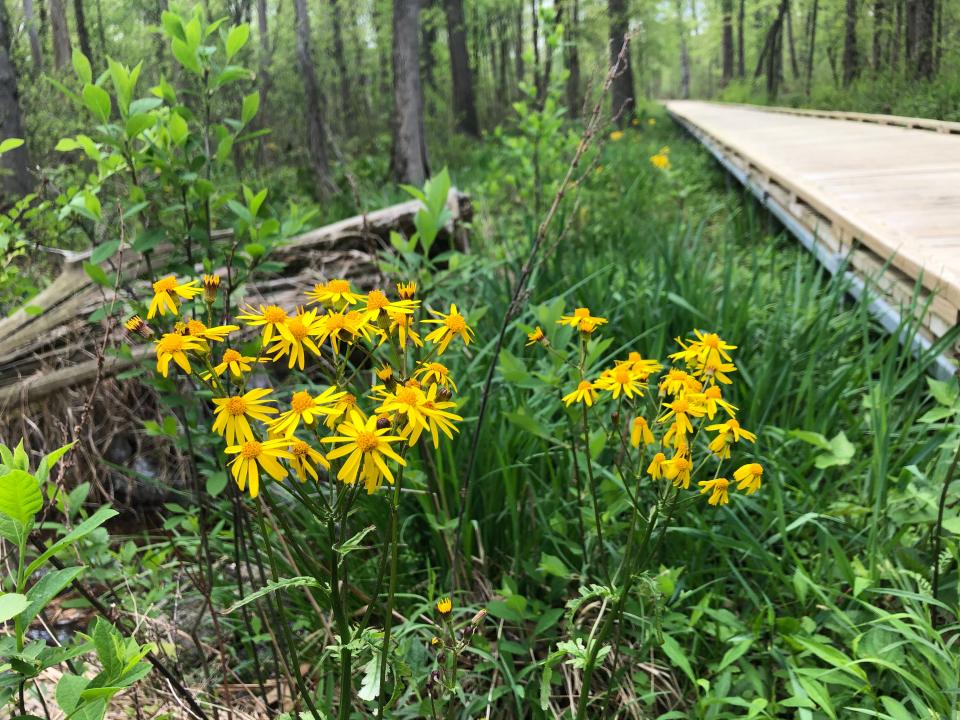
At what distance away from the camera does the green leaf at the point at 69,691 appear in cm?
71

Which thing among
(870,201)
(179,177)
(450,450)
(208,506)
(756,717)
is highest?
(179,177)

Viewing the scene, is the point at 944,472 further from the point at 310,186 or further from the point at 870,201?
the point at 310,186

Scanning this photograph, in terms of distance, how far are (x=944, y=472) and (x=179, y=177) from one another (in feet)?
6.82

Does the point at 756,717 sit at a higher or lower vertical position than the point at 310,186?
lower

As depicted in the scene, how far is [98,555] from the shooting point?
1.62 metres

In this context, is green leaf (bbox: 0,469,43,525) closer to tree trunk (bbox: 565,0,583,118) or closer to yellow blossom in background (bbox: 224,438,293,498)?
yellow blossom in background (bbox: 224,438,293,498)

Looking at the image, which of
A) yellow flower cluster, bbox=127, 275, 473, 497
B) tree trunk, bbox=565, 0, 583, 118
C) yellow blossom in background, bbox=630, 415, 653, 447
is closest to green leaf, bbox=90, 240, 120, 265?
yellow flower cluster, bbox=127, 275, 473, 497

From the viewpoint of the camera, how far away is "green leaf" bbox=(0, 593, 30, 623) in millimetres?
623

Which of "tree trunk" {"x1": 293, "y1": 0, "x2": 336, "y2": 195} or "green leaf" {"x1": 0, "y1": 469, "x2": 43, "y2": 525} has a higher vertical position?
"tree trunk" {"x1": 293, "y1": 0, "x2": 336, "y2": 195}

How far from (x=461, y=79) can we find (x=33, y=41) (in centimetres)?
771

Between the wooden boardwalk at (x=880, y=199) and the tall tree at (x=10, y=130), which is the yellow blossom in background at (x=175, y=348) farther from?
the tall tree at (x=10, y=130)

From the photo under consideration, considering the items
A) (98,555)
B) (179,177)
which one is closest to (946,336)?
(179,177)

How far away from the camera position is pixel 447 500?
1.78 metres

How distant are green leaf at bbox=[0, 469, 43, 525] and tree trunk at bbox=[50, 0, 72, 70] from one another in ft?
20.3
